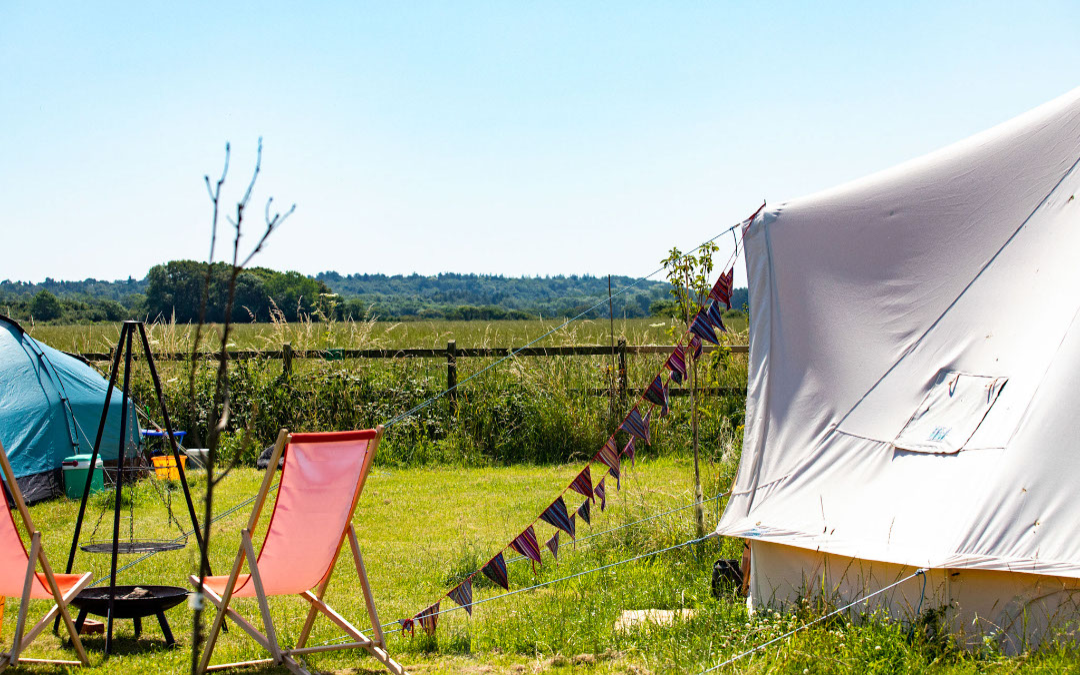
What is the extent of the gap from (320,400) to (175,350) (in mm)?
2312

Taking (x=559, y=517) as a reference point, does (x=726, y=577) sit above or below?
below

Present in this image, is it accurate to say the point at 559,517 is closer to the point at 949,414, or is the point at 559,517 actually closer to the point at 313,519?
the point at 313,519

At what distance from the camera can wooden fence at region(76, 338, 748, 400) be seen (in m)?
10.4

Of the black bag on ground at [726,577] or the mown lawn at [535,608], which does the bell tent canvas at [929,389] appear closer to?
the mown lawn at [535,608]

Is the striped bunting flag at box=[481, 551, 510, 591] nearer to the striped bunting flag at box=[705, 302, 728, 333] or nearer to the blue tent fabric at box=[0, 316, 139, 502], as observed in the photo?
the striped bunting flag at box=[705, 302, 728, 333]

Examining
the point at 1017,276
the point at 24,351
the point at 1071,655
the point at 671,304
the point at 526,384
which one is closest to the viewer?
the point at 1071,655

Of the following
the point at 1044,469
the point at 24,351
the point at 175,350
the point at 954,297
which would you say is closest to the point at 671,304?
the point at 954,297

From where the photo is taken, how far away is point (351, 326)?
11.5 metres

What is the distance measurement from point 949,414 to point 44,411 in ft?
25.3

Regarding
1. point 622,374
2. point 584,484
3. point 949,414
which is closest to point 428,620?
point 584,484

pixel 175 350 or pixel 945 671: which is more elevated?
pixel 175 350

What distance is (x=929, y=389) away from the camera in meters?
4.16

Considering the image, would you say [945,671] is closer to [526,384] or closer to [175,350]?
[526,384]

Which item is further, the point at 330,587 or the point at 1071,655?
the point at 330,587
